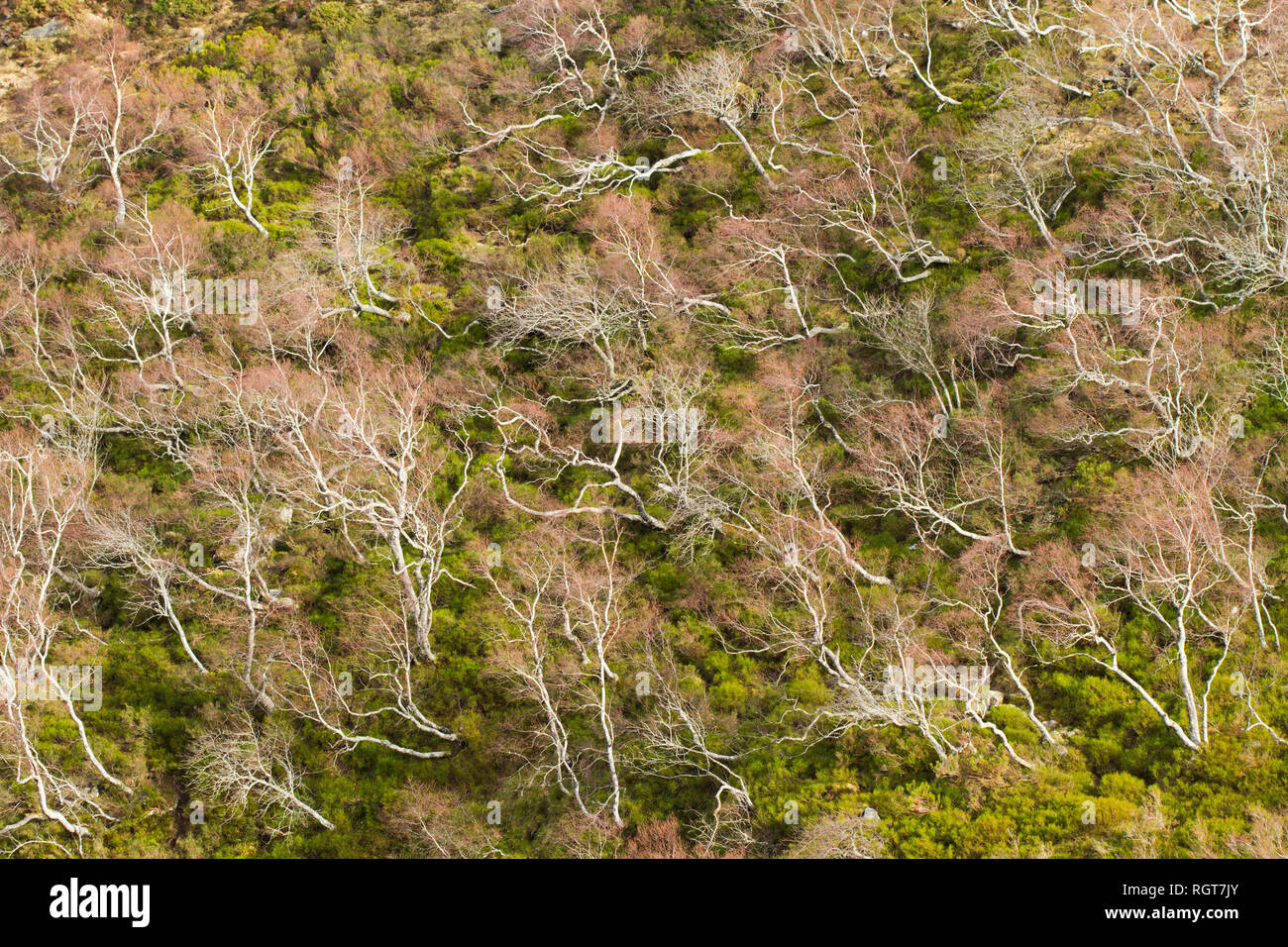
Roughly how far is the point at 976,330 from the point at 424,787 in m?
27.7

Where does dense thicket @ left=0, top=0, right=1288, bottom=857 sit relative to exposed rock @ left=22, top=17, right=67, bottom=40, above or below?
below

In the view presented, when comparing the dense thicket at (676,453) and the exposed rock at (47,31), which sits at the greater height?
the exposed rock at (47,31)

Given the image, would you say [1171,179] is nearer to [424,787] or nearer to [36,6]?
[424,787]

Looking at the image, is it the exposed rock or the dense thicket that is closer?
the dense thicket

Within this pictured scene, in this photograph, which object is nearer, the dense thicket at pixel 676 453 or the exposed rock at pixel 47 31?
the dense thicket at pixel 676 453

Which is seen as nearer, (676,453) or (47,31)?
(676,453)

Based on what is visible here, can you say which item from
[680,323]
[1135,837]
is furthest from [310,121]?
[1135,837]

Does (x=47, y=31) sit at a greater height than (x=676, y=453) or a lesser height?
greater

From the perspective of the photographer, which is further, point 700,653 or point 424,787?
point 700,653

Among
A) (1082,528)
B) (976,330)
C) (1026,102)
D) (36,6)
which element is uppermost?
(36,6)

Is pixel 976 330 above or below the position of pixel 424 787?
above

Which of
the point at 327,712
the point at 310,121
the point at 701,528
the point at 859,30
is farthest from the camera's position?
the point at 310,121

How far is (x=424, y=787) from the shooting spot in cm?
3569
